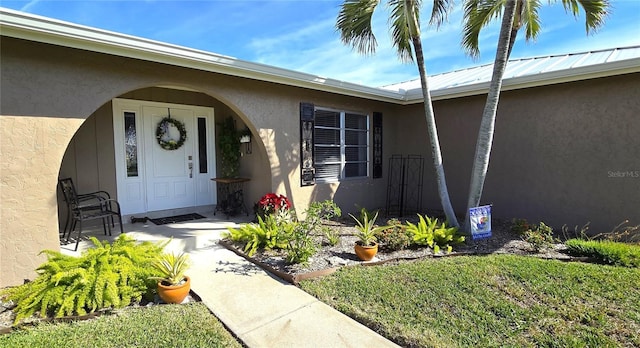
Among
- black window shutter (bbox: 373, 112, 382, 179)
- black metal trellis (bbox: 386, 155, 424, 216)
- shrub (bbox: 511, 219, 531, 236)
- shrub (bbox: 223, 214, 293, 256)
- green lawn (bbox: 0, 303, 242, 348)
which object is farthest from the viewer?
black metal trellis (bbox: 386, 155, 424, 216)

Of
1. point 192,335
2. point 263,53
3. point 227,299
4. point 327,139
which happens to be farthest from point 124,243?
point 263,53

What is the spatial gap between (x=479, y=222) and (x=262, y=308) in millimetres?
3973

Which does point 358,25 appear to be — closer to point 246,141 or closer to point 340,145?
point 340,145

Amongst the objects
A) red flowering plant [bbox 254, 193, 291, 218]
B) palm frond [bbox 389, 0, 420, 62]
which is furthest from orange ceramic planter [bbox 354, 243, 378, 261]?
palm frond [bbox 389, 0, 420, 62]

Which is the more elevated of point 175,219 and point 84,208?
point 84,208

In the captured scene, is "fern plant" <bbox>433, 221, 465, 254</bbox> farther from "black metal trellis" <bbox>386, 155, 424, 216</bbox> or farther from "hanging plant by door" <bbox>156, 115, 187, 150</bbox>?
"hanging plant by door" <bbox>156, 115, 187, 150</bbox>

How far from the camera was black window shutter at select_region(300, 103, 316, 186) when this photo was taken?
6750 millimetres

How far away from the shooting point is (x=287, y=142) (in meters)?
6.54

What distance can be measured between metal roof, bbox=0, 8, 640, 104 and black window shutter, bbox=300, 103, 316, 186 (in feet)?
1.71

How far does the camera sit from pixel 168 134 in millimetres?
6906

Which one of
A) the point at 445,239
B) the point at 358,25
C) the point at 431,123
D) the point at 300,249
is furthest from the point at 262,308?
the point at 358,25

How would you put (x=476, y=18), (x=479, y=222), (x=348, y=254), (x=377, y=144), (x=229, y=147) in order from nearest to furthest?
(x=348, y=254) < (x=479, y=222) < (x=476, y=18) < (x=229, y=147) < (x=377, y=144)

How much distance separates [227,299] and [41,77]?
3.46m

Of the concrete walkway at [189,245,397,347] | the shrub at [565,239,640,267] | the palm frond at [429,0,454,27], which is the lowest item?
the concrete walkway at [189,245,397,347]
